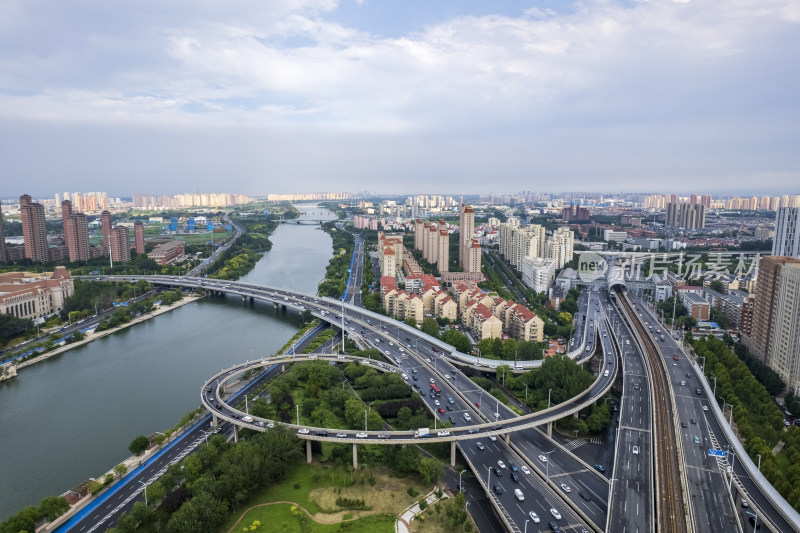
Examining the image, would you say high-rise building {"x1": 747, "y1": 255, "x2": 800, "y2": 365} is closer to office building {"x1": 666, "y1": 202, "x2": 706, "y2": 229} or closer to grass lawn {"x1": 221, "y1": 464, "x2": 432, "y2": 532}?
grass lawn {"x1": 221, "y1": 464, "x2": 432, "y2": 532}

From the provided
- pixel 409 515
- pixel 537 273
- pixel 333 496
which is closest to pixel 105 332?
pixel 333 496

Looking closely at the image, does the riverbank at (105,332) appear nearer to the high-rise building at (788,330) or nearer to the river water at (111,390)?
the river water at (111,390)

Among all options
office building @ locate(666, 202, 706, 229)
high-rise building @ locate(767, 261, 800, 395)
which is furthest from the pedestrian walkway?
office building @ locate(666, 202, 706, 229)

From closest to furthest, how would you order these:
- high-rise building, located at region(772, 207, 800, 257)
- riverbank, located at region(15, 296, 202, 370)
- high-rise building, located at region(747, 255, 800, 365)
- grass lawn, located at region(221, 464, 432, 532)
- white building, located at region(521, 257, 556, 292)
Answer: grass lawn, located at region(221, 464, 432, 532)
high-rise building, located at region(747, 255, 800, 365)
riverbank, located at region(15, 296, 202, 370)
white building, located at region(521, 257, 556, 292)
high-rise building, located at region(772, 207, 800, 257)

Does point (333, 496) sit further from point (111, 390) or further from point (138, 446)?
point (111, 390)

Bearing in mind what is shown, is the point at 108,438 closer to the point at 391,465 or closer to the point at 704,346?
the point at 391,465

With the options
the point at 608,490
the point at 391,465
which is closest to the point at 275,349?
the point at 391,465
